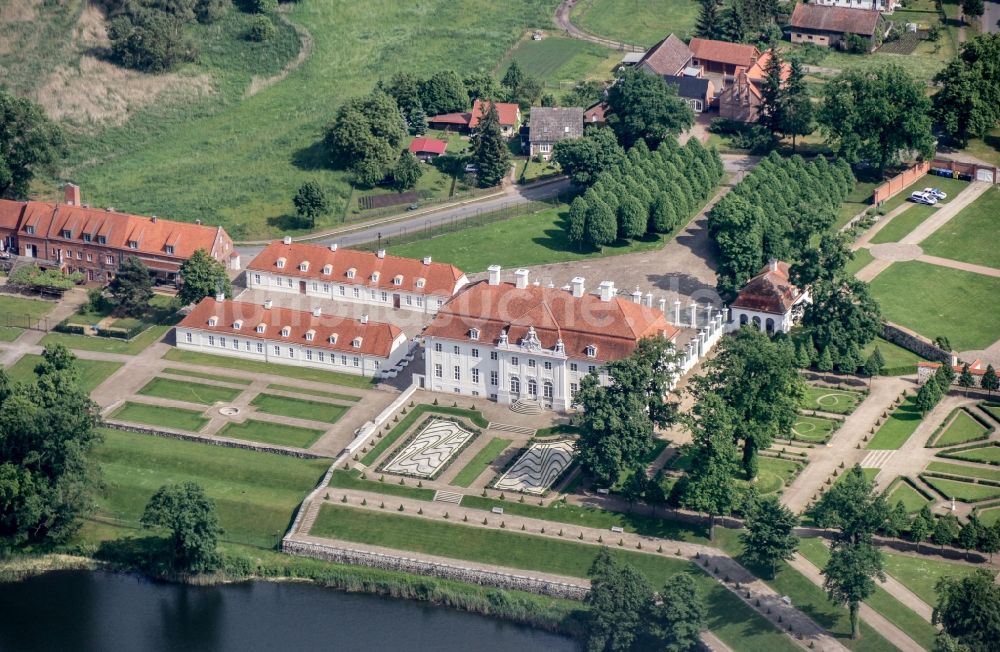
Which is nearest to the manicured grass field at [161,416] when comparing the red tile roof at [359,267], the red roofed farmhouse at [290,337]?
the red roofed farmhouse at [290,337]

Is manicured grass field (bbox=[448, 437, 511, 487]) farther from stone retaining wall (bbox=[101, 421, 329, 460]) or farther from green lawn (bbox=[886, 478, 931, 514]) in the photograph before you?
green lawn (bbox=[886, 478, 931, 514])

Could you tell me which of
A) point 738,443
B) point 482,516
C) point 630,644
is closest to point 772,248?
point 738,443

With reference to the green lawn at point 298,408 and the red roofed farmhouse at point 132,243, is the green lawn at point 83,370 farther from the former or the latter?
the red roofed farmhouse at point 132,243

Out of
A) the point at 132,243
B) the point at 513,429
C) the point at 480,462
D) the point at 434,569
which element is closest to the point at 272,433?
the point at 480,462

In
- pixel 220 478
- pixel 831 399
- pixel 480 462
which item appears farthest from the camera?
pixel 831 399

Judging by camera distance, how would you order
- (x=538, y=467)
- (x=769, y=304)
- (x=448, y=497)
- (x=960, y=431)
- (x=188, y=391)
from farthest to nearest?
(x=769, y=304) → (x=188, y=391) → (x=960, y=431) → (x=538, y=467) → (x=448, y=497)

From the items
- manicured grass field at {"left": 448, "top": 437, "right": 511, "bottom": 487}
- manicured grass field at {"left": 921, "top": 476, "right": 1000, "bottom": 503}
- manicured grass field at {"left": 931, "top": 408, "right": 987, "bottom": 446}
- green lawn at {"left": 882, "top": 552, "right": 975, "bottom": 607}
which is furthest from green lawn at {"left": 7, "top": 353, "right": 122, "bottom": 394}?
manicured grass field at {"left": 931, "top": 408, "right": 987, "bottom": 446}

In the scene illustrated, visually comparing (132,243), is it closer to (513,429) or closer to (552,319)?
(552,319)
